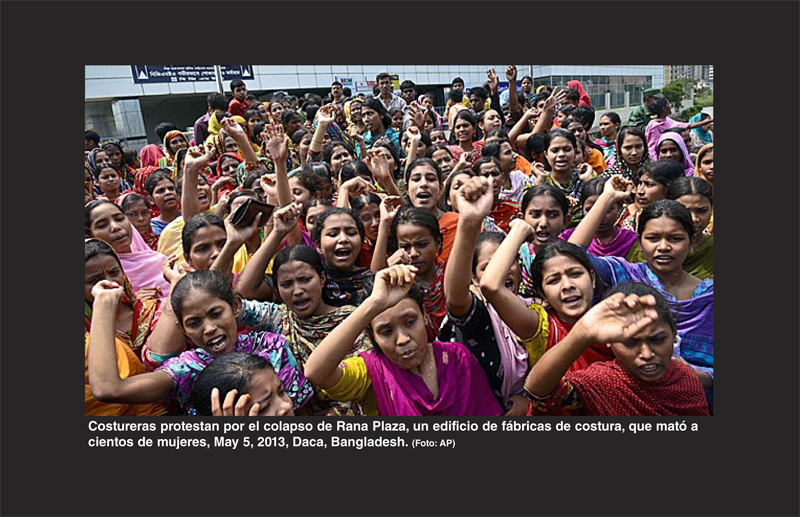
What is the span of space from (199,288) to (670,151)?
4433 mm

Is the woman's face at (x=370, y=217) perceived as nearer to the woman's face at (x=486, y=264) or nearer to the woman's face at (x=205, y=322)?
the woman's face at (x=486, y=264)

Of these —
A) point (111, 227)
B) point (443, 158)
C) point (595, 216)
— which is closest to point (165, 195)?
point (111, 227)

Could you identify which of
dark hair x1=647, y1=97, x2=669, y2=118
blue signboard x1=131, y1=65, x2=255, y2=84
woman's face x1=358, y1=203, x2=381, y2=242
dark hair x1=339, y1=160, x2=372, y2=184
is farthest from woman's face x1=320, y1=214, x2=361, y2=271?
blue signboard x1=131, y1=65, x2=255, y2=84

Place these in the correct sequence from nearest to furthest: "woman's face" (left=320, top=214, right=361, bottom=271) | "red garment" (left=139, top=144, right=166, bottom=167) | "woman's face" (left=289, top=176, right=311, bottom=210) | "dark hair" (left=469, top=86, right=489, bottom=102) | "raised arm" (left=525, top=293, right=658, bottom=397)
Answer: "raised arm" (left=525, top=293, right=658, bottom=397)
"woman's face" (left=320, top=214, right=361, bottom=271)
"woman's face" (left=289, top=176, right=311, bottom=210)
"red garment" (left=139, top=144, right=166, bottom=167)
"dark hair" (left=469, top=86, right=489, bottom=102)

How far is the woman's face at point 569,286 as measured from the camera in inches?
84.9

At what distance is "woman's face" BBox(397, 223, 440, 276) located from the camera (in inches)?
111

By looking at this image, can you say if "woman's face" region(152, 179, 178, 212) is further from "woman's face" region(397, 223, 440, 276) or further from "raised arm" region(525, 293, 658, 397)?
"raised arm" region(525, 293, 658, 397)

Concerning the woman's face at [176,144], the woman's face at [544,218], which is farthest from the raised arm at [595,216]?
the woman's face at [176,144]

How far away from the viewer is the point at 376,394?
204 centimetres

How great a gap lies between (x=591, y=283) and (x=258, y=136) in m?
5.97

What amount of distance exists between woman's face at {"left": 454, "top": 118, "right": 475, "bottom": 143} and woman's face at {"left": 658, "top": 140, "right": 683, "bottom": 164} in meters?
2.10

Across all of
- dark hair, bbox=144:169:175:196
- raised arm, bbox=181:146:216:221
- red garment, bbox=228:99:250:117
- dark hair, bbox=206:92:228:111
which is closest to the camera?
raised arm, bbox=181:146:216:221

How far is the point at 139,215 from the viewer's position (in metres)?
4.12

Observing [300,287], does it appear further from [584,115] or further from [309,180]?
[584,115]
